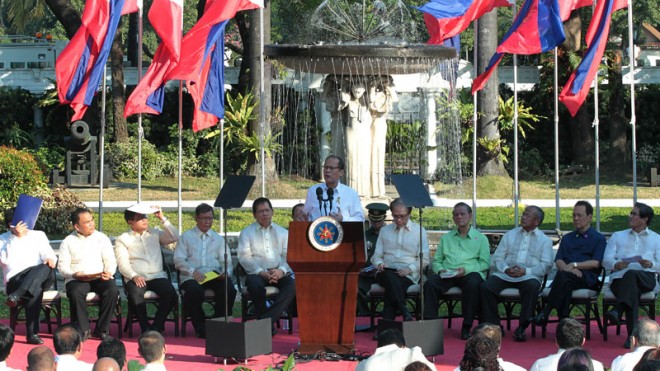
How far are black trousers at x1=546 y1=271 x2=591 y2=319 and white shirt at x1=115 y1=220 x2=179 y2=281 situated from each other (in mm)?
4080

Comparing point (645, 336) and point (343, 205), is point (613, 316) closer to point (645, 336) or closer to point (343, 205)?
point (343, 205)

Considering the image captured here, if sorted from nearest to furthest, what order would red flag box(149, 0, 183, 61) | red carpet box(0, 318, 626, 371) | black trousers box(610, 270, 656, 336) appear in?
red carpet box(0, 318, 626, 371)
black trousers box(610, 270, 656, 336)
red flag box(149, 0, 183, 61)

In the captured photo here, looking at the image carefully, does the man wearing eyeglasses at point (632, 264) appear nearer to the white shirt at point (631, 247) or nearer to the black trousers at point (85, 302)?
the white shirt at point (631, 247)

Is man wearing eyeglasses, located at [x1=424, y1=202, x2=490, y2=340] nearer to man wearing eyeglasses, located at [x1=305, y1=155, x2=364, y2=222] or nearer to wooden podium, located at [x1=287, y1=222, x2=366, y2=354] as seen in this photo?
man wearing eyeglasses, located at [x1=305, y1=155, x2=364, y2=222]

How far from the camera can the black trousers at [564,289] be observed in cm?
1194

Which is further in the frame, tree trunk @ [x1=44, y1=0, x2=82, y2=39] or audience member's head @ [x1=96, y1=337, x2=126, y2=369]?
tree trunk @ [x1=44, y1=0, x2=82, y2=39]

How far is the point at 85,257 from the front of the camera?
12.4m

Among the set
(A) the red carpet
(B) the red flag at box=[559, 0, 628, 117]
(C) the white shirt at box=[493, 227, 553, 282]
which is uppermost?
(B) the red flag at box=[559, 0, 628, 117]

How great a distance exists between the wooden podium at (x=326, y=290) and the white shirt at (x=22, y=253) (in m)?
3.07

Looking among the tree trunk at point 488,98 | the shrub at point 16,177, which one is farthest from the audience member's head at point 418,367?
→ the tree trunk at point 488,98

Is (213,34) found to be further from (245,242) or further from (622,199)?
(622,199)

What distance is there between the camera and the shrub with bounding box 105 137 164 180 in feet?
93.4

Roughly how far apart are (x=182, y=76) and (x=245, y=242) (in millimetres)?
2949

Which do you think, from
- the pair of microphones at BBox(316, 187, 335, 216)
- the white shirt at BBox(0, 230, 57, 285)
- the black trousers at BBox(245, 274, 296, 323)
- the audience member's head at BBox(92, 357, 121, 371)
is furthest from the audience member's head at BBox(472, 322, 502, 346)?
the white shirt at BBox(0, 230, 57, 285)
